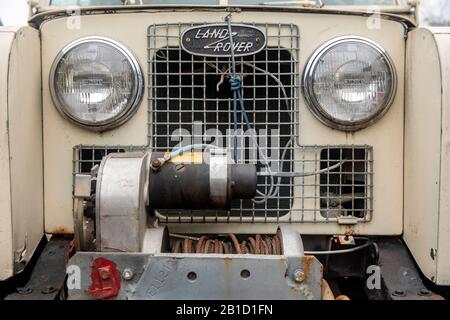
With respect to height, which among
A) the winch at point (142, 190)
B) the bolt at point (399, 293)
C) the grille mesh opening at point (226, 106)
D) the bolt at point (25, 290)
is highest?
the grille mesh opening at point (226, 106)

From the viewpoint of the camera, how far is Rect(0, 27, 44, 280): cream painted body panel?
2.20 metres

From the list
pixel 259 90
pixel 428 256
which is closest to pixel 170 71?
pixel 259 90

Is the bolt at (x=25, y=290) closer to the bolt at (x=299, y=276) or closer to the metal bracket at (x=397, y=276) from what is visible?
the bolt at (x=299, y=276)

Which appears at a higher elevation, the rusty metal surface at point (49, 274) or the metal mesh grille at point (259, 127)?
the metal mesh grille at point (259, 127)

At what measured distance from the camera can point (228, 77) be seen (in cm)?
257

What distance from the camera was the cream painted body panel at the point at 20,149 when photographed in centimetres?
220

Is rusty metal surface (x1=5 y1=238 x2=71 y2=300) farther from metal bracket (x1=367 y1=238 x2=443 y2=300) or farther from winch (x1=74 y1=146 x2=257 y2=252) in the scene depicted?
metal bracket (x1=367 y1=238 x2=443 y2=300)

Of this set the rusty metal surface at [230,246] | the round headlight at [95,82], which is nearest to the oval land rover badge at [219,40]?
the round headlight at [95,82]

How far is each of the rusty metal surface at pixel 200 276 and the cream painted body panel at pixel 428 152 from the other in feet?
2.03

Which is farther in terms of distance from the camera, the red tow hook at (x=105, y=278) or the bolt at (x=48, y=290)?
the bolt at (x=48, y=290)

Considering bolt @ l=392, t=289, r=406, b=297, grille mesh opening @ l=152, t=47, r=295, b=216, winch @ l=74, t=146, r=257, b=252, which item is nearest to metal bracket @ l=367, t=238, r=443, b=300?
bolt @ l=392, t=289, r=406, b=297

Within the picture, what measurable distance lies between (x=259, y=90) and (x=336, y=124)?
14.1 inches

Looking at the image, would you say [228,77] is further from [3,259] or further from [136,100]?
[3,259]

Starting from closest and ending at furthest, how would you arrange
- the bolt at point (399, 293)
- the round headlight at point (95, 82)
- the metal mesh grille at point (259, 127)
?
the bolt at point (399, 293) → the round headlight at point (95, 82) → the metal mesh grille at point (259, 127)
